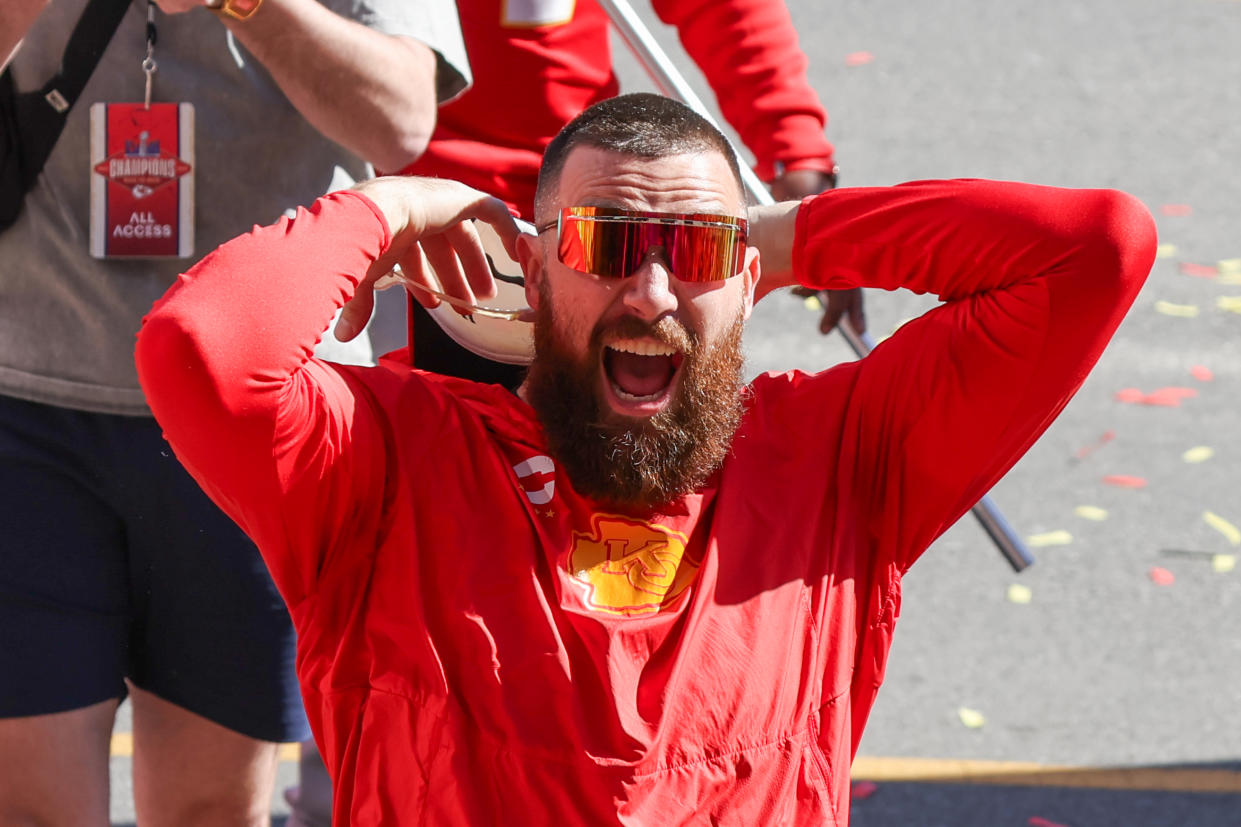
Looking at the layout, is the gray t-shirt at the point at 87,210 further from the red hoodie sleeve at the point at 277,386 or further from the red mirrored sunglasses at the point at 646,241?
the red mirrored sunglasses at the point at 646,241

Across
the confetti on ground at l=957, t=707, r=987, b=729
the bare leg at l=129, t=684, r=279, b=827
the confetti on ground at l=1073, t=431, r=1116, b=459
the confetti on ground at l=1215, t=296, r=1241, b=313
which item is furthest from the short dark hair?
the confetti on ground at l=1215, t=296, r=1241, b=313

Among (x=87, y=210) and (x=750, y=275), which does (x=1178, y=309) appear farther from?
(x=87, y=210)

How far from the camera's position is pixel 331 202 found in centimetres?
240

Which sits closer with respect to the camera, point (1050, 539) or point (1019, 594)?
point (1019, 594)

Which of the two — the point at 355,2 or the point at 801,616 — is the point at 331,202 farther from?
the point at 801,616

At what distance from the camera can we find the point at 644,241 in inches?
95.3

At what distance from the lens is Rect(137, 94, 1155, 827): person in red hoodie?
88.7 inches

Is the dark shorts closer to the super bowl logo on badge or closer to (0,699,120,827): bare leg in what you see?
(0,699,120,827): bare leg

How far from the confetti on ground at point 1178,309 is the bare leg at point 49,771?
525cm

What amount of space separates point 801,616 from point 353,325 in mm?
833

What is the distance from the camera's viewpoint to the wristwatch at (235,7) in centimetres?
253

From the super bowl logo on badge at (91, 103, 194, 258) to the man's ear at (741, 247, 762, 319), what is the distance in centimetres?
94

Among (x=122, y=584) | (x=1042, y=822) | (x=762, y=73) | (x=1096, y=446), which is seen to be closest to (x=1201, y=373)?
(x=1096, y=446)

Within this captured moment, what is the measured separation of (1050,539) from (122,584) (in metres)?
3.35
